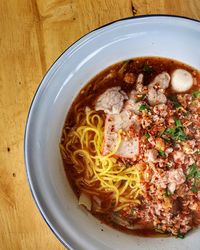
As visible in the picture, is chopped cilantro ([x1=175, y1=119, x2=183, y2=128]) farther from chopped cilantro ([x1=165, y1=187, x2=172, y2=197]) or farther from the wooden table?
the wooden table

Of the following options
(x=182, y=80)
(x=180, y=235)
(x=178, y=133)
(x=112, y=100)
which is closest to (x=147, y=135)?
(x=178, y=133)

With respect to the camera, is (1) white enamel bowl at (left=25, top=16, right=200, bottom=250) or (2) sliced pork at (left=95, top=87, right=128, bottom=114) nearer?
(1) white enamel bowl at (left=25, top=16, right=200, bottom=250)

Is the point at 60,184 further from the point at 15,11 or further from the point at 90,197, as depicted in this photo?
the point at 15,11

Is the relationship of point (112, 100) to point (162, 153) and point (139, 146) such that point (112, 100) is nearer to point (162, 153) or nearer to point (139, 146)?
point (139, 146)

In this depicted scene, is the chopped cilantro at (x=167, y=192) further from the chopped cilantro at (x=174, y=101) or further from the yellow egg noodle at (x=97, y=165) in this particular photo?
the chopped cilantro at (x=174, y=101)

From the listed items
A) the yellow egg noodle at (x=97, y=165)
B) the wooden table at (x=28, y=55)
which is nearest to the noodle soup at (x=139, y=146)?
the yellow egg noodle at (x=97, y=165)

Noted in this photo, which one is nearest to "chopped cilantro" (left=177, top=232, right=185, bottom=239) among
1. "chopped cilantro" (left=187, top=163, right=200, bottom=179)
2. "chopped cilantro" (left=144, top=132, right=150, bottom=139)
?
"chopped cilantro" (left=187, top=163, right=200, bottom=179)
